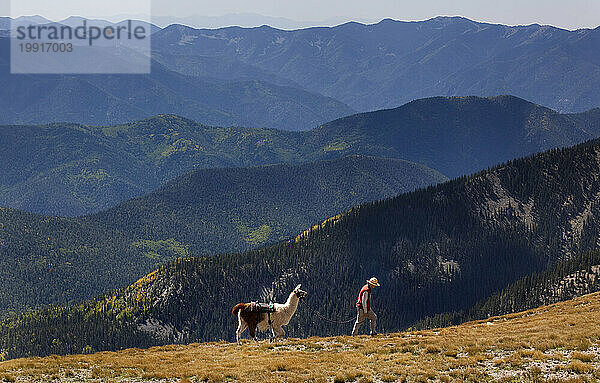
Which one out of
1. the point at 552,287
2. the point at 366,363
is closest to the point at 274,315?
the point at 366,363

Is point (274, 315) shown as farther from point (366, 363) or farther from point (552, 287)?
point (552, 287)

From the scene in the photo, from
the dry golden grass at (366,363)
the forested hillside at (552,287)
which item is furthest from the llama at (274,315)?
the forested hillside at (552,287)

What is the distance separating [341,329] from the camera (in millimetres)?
193625

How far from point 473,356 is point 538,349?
4.69 metres

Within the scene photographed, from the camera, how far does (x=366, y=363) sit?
40594 mm

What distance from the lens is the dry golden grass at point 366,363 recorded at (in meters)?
35.7

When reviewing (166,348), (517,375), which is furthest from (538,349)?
(166,348)

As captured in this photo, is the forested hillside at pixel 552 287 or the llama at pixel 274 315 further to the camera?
the forested hillside at pixel 552 287

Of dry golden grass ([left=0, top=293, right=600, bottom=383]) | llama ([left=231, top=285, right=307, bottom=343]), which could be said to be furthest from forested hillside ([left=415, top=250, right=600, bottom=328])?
llama ([left=231, top=285, right=307, bottom=343])

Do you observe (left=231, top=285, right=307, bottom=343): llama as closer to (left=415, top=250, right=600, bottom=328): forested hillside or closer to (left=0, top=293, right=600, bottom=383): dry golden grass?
(left=0, top=293, right=600, bottom=383): dry golden grass

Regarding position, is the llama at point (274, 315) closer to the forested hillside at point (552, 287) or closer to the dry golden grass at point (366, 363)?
the dry golden grass at point (366, 363)

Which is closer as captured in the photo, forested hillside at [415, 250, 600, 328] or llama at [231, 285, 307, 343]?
llama at [231, 285, 307, 343]

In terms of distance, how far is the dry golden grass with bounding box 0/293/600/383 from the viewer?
3572 cm

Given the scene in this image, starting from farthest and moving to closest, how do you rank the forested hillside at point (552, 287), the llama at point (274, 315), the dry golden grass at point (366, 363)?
the forested hillside at point (552, 287)
the llama at point (274, 315)
the dry golden grass at point (366, 363)
